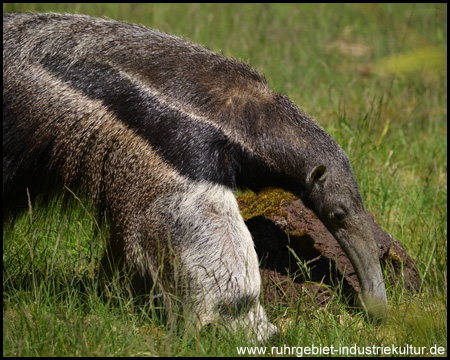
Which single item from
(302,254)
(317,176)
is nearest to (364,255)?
(302,254)

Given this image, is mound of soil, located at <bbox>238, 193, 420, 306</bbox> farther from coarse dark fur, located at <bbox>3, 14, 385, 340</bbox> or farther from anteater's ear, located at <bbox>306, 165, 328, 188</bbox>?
coarse dark fur, located at <bbox>3, 14, 385, 340</bbox>

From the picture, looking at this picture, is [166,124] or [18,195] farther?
[18,195]

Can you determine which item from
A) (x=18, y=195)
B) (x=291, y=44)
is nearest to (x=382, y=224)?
(x=18, y=195)

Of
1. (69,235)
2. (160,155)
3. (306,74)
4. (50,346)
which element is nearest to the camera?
(50,346)

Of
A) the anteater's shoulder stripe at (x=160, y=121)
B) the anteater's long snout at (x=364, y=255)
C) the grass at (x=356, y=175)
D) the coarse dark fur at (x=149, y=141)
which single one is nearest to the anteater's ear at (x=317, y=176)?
the coarse dark fur at (x=149, y=141)

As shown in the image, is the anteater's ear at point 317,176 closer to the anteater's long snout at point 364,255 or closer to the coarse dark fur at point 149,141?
the coarse dark fur at point 149,141

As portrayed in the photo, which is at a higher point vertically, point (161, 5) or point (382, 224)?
point (161, 5)

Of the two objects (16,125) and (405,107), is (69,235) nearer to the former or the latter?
(16,125)

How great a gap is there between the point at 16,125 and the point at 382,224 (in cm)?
342

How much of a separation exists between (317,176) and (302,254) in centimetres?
79

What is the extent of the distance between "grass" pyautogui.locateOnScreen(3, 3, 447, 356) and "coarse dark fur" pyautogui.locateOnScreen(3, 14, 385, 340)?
0.30 m

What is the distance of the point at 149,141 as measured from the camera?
3.32 meters

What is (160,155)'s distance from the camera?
330cm

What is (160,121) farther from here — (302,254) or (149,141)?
(302,254)
